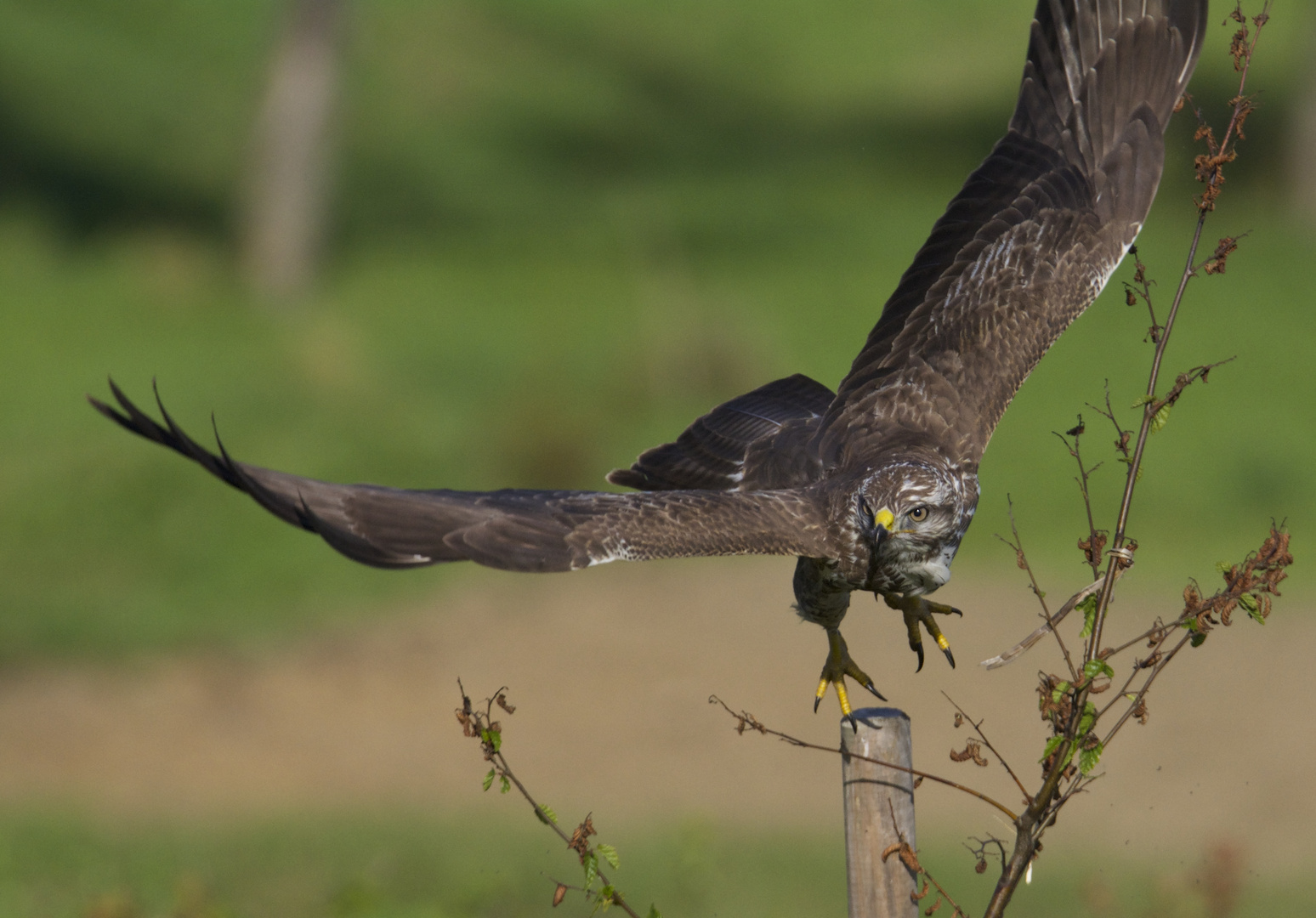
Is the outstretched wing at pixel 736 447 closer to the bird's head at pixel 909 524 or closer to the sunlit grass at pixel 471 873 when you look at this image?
the bird's head at pixel 909 524

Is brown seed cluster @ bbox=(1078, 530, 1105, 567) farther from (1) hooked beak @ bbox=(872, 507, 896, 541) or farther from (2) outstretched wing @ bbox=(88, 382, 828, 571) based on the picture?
(2) outstretched wing @ bbox=(88, 382, 828, 571)

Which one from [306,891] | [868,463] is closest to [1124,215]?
[868,463]

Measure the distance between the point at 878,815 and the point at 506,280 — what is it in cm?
1732

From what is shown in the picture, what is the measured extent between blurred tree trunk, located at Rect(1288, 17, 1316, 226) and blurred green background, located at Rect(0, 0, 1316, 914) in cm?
8

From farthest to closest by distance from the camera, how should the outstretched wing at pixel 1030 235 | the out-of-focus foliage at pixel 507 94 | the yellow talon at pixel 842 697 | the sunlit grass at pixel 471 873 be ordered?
the out-of-focus foliage at pixel 507 94 → the sunlit grass at pixel 471 873 → the outstretched wing at pixel 1030 235 → the yellow talon at pixel 842 697

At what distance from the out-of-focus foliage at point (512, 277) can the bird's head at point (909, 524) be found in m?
8.40

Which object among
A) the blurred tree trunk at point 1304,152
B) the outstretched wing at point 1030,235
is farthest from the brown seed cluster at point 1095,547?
the blurred tree trunk at point 1304,152

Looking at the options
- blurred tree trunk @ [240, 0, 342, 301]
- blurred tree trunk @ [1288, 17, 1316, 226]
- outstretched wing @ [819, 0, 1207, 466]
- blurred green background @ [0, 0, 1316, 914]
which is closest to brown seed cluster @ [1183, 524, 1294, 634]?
outstretched wing @ [819, 0, 1207, 466]

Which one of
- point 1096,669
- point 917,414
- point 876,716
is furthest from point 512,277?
point 1096,669

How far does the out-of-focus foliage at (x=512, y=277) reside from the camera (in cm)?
1376

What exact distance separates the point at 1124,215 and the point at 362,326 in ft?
46.3

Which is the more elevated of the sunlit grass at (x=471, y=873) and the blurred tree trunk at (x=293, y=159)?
the blurred tree trunk at (x=293, y=159)

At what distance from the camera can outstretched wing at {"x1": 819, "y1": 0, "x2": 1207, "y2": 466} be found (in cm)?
571

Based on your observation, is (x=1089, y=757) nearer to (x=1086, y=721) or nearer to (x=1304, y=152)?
(x=1086, y=721)
